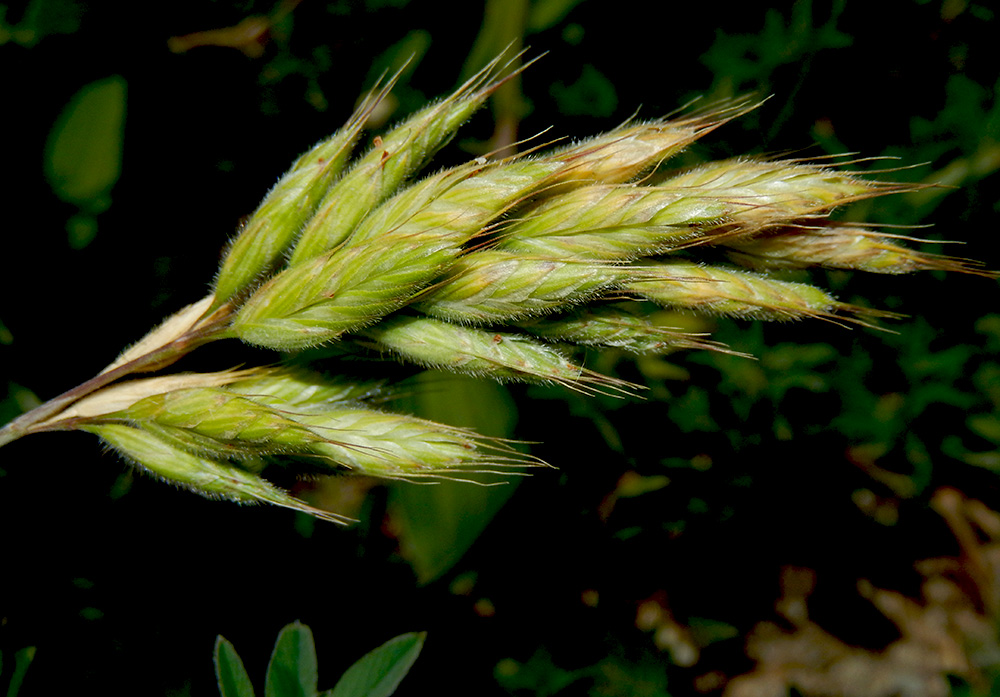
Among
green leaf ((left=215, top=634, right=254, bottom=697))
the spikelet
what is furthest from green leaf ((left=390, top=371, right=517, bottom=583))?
the spikelet

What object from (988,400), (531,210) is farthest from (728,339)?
(531,210)

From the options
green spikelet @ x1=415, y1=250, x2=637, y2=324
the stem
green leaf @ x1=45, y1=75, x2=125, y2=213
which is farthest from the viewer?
green leaf @ x1=45, y1=75, x2=125, y2=213

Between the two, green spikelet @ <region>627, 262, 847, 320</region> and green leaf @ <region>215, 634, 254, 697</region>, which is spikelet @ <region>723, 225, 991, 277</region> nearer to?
green spikelet @ <region>627, 262, 847, 320</region>

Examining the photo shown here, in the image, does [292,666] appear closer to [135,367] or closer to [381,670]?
[381,670]

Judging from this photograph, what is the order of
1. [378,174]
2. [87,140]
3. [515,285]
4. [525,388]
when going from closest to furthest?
[515,285], [378,174], [87,140], [525,388]

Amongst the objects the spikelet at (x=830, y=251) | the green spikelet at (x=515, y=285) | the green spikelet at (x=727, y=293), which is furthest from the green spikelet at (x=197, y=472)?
the spikelet at (x=830, y=251)

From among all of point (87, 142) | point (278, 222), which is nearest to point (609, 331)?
point (278, 222)
